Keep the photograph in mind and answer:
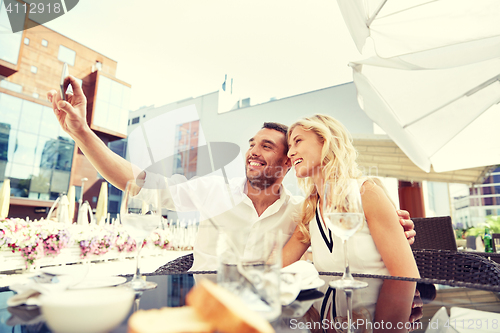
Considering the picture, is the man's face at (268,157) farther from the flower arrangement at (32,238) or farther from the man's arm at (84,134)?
the flower arrangement at (32,238)

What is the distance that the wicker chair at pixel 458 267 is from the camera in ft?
3.36

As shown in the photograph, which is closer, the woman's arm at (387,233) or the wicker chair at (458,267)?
the wicker chair at (458,267)

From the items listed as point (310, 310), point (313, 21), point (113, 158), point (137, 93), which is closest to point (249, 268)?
A: point (310, 310)

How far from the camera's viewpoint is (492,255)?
2107mm

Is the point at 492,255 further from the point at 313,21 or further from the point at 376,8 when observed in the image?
the point at 313,21

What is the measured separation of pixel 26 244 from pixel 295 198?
4377mm

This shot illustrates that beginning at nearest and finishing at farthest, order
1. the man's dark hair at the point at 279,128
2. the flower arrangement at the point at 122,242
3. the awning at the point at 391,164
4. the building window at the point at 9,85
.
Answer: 1. the man's dark hair at the point at 279,128
2. the awning at the point at 391,164
3. the flower arrangement at the point at 122,242
4. the building window at the point at 9,85

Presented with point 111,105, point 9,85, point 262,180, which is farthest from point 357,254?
point 111,105

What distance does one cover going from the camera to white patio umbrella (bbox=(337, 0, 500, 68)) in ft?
5.43

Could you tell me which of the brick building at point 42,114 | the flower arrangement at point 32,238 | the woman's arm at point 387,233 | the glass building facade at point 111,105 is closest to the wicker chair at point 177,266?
the woman's arm at point 387,233

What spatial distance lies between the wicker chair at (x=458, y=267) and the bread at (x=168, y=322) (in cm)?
105

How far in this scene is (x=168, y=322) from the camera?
28cm

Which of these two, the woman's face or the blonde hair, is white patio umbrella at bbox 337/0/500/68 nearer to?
the blonde hair

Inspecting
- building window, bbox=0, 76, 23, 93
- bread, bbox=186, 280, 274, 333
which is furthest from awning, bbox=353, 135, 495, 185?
building window, bbox=0, 76, 23, 93
